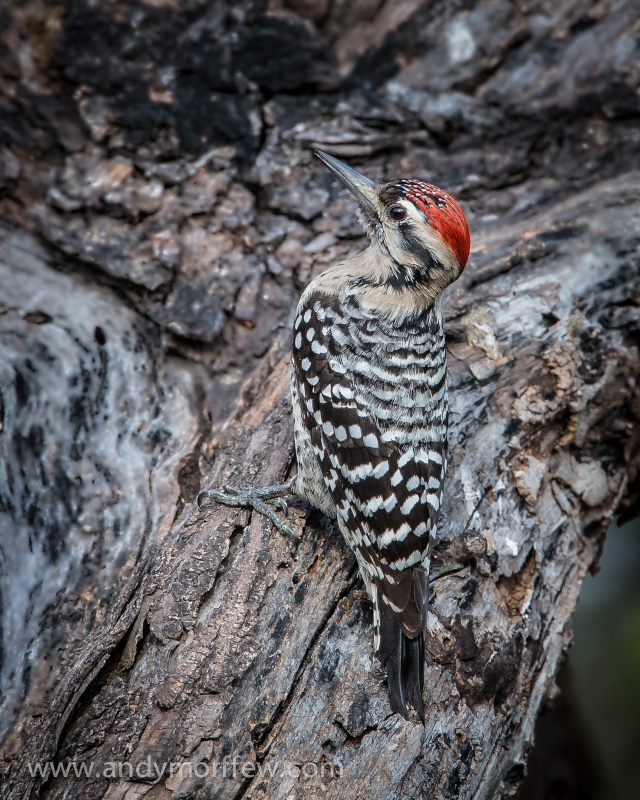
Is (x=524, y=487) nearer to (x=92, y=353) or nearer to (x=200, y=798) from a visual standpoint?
(x=200, y=798)

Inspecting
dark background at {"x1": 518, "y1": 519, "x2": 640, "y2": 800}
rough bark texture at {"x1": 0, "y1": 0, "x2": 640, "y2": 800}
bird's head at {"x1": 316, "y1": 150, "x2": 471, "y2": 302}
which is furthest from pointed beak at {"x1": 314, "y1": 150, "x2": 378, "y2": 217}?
dark background at {"x1": 518, "y1": 519, "x2": 640, "y2": 800}

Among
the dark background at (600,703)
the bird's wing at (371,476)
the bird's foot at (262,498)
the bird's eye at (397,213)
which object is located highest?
the bird's eye at (397,213)

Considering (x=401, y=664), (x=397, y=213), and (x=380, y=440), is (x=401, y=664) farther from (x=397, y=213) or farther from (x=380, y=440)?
(x=397, y=213)

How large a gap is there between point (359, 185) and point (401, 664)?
2259 mm

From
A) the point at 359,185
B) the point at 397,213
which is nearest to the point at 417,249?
the point at 397,213

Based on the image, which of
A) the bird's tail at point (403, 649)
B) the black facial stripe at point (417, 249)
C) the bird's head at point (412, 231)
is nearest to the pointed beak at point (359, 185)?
the bird's head at point (412, 231)

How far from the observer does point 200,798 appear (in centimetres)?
222

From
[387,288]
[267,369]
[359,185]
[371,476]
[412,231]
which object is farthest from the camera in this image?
[267,369]

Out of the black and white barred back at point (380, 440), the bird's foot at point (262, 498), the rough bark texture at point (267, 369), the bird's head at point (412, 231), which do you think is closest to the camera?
the rough bark texture at point (267, 369)

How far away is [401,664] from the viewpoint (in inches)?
101

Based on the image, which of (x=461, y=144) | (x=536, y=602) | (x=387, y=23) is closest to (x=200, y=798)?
(x=536, y=602)

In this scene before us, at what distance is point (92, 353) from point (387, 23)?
9.32 ft

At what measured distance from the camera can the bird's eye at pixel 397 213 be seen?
125 inches

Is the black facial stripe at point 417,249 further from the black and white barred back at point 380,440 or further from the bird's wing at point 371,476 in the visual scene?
the bird's wing at point 371,476
